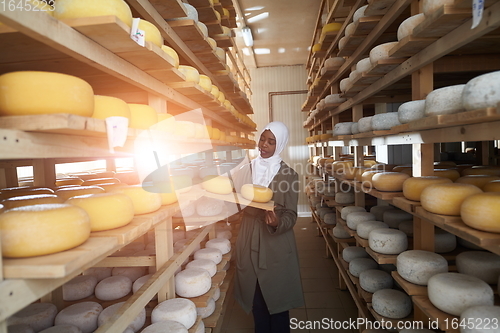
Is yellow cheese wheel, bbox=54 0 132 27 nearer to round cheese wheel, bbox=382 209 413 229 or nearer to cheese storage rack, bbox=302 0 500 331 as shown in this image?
cheese storage rack, bbox=302 0 500 331

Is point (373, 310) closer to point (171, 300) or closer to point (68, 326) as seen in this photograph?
point (171, 300)

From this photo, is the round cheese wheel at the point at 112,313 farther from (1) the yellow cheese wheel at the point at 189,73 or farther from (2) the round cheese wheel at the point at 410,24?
(2) the round cheese wheel at the point at 410,24

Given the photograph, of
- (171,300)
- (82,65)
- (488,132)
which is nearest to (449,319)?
(488,132)

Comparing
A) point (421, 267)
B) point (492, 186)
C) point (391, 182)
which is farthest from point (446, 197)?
point (391, 182)

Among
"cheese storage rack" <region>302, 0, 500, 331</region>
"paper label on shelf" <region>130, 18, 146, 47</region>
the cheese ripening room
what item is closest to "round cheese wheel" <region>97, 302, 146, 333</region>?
the cheese ripening room

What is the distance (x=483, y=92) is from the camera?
47.2 inches

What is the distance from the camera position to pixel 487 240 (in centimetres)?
120

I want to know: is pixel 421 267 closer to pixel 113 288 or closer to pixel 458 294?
pixel 458 294

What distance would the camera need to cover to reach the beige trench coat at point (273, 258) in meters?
2.41

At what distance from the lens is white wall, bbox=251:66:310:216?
353 inches

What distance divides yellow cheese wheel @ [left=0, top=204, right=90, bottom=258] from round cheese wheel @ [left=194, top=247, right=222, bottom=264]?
1.86m

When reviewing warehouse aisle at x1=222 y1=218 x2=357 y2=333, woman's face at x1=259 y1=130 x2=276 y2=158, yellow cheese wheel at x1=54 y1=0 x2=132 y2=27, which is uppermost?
yellow cheese wheel at x1=54 y1=0 x2=132 y2=27

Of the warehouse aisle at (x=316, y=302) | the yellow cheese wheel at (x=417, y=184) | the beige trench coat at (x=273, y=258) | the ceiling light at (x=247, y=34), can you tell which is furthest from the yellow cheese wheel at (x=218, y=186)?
the ceiling light at (x=247, y=34)

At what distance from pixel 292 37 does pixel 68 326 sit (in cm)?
689
